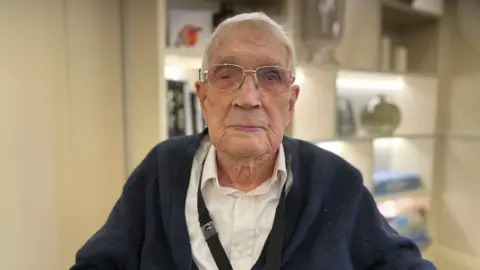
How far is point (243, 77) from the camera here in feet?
3.29

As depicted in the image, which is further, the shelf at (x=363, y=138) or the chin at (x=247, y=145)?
the shelf at (x=363, y=138)

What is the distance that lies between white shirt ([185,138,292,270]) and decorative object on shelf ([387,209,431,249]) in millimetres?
A: 1718

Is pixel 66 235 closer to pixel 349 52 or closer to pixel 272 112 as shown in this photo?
pixel 272 112

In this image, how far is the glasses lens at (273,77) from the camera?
101cm

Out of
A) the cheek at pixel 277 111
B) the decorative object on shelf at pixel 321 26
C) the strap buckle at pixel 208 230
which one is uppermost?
the decorative object on shelf at pixel 321 26

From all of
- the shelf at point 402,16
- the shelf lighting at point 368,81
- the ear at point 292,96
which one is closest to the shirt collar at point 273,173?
the ear at point 292,96

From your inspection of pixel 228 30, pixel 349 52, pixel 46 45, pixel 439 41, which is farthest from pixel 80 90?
pixel 439 41

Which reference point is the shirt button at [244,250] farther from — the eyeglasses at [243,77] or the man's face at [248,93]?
the eyeglasses at [243,77]

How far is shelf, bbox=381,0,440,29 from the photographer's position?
2502mm

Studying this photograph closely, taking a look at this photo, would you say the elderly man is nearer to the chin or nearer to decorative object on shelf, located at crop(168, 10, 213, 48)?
the chin

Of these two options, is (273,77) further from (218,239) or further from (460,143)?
(460,143)

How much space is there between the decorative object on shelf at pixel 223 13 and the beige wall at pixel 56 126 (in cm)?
40

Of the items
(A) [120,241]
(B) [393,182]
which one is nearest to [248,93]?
(A) [120,241]

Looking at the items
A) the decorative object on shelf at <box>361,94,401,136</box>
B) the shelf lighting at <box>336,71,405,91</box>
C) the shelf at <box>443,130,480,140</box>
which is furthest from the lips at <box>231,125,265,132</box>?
the shelf at <box>443,130,480,140</box>
